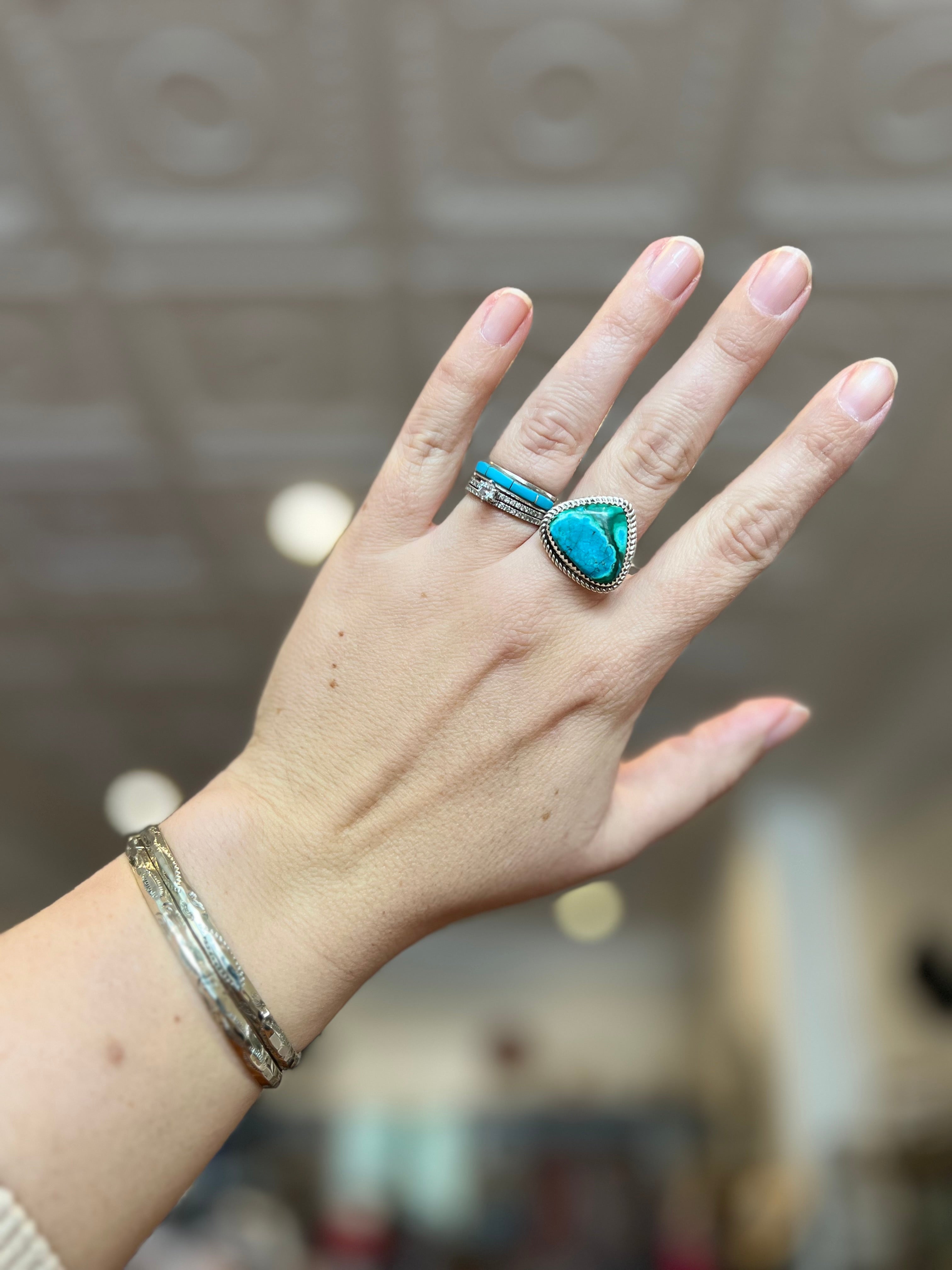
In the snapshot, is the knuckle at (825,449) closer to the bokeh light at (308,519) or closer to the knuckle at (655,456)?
the knuckle at (655,456)

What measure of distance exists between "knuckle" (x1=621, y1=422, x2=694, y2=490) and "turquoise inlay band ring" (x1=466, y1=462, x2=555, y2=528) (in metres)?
0.07

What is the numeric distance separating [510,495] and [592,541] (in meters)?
0.07

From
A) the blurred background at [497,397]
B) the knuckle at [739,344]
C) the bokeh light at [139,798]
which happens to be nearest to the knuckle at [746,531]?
the knuckle at [739,344]

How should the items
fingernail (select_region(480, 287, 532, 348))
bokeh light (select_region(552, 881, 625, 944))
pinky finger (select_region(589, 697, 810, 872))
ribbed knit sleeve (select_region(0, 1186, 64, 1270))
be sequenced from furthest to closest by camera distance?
bokeh light (select_region(552, 881, 625, 944)) → pinky finger (select_region(589, 697, 810, 872)) → fingernail (select_region(480, 287, 532, 348)) → ribbed knit sleeve (select_region(0, 1186, 64, 1270))

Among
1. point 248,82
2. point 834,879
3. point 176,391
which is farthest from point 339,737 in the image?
point 834,879

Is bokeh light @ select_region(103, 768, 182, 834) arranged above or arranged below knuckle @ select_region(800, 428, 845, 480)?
above

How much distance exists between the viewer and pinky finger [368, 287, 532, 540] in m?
0.68

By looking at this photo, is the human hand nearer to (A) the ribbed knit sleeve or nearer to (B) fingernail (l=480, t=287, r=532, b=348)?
(B) fingernail (l=480, t=287, r=532, b=348)

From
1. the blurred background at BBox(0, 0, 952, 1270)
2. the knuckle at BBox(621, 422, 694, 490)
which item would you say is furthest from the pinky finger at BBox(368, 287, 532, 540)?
the blurred background at BBox(0, 0, 952, 1270)

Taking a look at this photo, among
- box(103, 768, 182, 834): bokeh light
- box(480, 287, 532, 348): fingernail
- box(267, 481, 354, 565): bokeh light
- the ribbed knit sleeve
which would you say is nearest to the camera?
the ribbed knit sleeve

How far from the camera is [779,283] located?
2.25 feet

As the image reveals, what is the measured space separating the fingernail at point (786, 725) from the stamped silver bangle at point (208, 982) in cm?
49

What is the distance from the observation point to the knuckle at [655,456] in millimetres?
722

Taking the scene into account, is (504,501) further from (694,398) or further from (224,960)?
(224,960)
